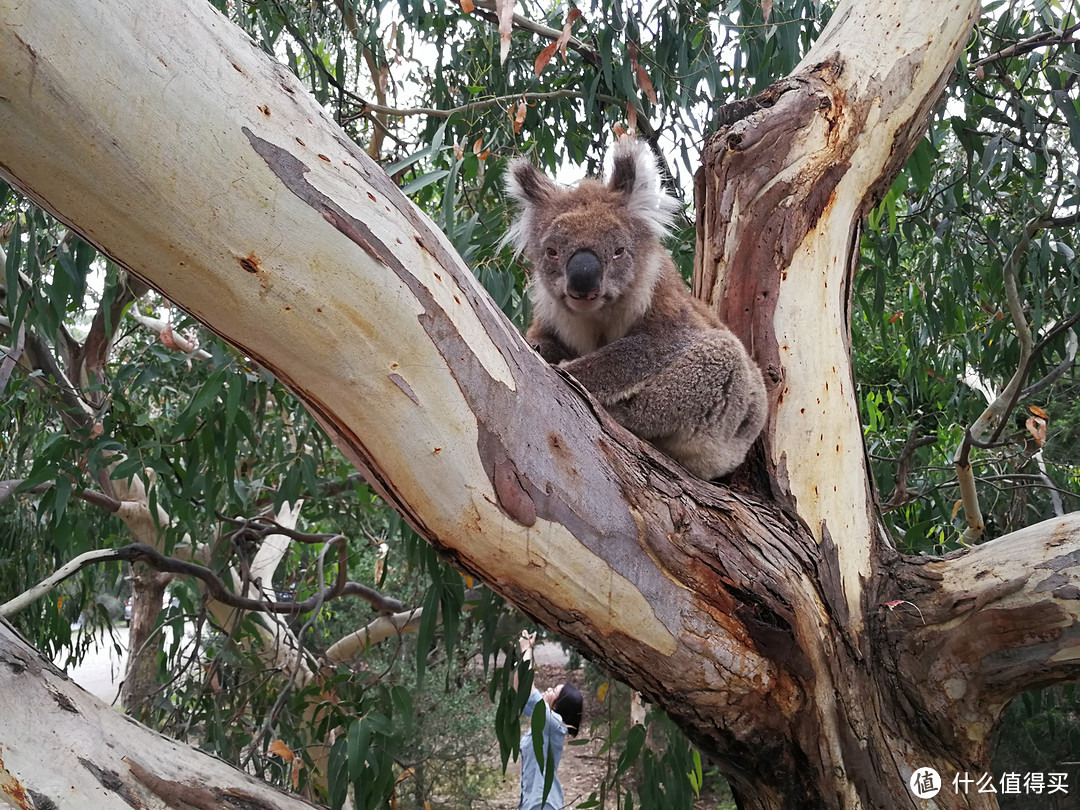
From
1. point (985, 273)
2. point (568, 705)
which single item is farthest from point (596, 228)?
point (568, 705)

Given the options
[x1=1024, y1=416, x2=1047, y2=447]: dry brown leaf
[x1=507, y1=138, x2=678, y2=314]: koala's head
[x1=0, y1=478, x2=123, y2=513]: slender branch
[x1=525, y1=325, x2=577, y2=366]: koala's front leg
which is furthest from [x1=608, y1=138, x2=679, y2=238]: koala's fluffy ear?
[x1=0, y1=478, x2=123, y2=513]: slender branch

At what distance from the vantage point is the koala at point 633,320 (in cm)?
184

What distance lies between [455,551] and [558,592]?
0.18 metres

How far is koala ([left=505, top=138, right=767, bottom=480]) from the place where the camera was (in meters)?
1.84

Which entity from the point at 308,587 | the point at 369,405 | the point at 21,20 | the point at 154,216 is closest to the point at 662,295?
the point at 369,405

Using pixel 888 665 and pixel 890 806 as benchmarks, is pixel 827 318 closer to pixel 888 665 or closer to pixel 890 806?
pixel 888 665

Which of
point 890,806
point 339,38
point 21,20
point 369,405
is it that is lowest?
point 890,806

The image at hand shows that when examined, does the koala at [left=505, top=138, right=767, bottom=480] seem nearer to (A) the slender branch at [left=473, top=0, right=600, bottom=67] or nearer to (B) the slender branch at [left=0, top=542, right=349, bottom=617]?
(A) the slender branch at [left=473, top=0, right=600, bottom=67]

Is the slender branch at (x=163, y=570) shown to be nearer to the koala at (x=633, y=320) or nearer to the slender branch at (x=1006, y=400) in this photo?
the koala at (x=633, y=320)

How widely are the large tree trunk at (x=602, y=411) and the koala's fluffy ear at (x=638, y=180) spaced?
20 cm

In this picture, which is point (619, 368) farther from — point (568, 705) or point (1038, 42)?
point (568, 705)

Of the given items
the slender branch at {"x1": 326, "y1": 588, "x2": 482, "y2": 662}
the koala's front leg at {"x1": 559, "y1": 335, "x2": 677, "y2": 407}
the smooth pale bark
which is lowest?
the smooth pale bark

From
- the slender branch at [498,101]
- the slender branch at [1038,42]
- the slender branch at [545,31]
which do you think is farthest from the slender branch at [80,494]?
the slender branch at [1038,42]

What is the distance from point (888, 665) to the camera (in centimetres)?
160
